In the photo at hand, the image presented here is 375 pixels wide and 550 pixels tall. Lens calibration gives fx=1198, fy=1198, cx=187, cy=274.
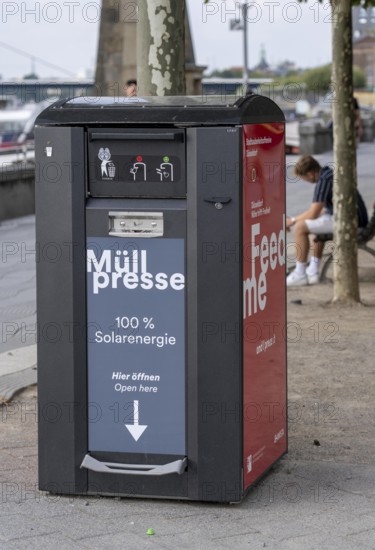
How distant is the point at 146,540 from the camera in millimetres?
4578

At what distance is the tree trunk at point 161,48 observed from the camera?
21.7 ft

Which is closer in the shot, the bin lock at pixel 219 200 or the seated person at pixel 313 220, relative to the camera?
the bin lock at pixel 219 200

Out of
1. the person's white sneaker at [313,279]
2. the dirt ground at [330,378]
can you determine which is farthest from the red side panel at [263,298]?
the person's white sneaker at [313,279]

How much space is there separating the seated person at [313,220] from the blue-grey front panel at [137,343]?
6.52m

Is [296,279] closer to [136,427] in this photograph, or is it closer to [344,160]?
[344,160]

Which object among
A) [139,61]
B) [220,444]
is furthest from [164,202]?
[139,61]

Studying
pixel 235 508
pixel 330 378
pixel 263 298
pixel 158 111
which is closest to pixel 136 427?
pixel 235 508

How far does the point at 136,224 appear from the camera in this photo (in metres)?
4.93

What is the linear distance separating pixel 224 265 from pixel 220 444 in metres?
0.74

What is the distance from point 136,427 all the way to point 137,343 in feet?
1.16

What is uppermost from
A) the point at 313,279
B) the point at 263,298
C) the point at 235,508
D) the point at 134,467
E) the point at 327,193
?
the point at 263,298

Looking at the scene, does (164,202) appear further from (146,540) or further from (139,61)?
(139,61)

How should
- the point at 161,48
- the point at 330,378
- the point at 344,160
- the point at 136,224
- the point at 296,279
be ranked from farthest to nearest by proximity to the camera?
the point at 296,279, the point at 344,160, the point at 330,378, the point at 161,48, the point at 136,224

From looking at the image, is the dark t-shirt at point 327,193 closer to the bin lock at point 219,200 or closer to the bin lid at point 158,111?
the bin lid at point 158,111
